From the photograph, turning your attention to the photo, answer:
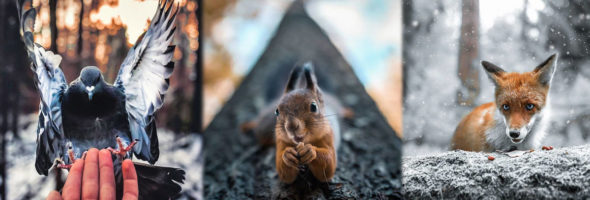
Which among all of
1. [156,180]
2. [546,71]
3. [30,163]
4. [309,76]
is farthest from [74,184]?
[546,71]

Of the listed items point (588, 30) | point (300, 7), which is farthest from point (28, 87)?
point (588, 30)

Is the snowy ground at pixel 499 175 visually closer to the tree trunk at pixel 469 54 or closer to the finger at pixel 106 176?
the tree trunk at pixel 469 54

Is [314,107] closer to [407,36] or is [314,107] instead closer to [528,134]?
[407,36]

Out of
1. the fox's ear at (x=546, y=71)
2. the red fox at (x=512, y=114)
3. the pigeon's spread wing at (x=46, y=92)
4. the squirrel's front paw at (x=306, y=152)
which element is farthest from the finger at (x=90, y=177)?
the fox's ear at (x=546, y=71)

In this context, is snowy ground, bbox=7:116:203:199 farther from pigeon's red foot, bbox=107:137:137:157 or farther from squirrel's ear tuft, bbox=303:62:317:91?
squirrel's ear tuft, bbox=303:62:317:91

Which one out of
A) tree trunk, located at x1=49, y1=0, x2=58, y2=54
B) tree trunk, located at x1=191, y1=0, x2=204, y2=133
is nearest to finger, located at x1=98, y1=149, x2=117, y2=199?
tree trunk, located at x1=191, y1=0, x2=204, y2=133

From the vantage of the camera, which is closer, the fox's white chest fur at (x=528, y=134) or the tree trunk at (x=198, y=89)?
the fox's white chest fur at (x=528, y=134)
